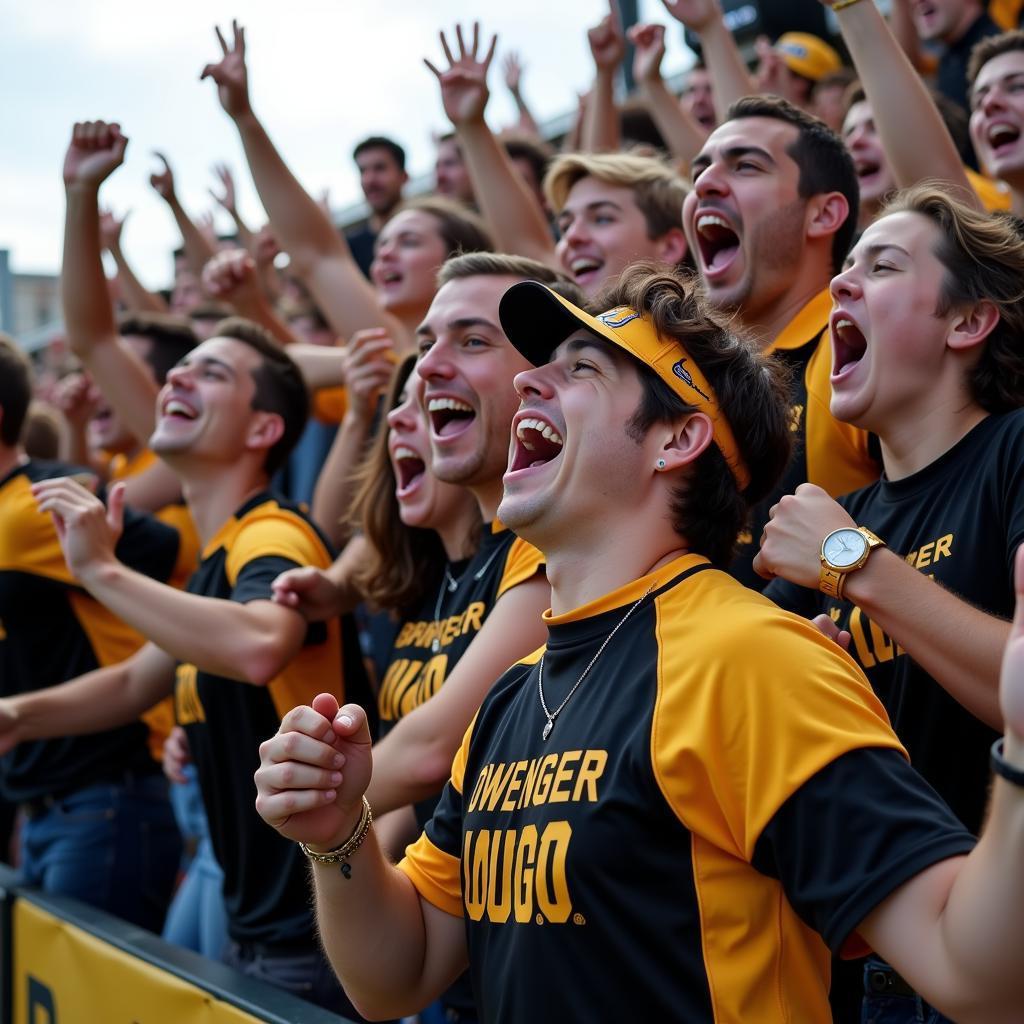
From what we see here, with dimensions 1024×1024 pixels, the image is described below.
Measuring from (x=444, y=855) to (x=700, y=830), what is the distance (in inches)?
24.1

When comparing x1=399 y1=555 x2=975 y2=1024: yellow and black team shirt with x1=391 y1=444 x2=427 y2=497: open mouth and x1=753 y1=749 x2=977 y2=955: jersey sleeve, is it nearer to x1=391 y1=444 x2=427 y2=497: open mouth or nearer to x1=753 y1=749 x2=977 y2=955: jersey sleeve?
x1=753 y1=749 x2=977 y2=955: jersey sleeve

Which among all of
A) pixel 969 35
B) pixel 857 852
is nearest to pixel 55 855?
pixel 857 852

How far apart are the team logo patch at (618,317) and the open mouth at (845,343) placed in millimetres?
631

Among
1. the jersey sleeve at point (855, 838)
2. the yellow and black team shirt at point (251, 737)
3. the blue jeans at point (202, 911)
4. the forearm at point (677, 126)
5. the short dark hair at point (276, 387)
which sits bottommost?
the blue jeans at point (202, 911)

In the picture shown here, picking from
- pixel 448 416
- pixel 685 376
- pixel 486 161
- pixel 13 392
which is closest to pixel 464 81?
pixel 486 161

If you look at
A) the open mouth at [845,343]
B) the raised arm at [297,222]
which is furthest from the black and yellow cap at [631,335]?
the raised arm at [297,222]

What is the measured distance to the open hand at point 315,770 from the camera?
1832 mm

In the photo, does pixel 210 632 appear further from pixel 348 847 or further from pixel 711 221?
pixel 711 221

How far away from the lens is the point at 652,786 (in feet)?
5.62

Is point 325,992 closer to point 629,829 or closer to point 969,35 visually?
point 629,829

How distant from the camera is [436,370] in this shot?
10.3 ft

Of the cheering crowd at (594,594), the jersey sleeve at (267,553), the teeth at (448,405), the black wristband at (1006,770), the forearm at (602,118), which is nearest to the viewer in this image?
the black wristband at (1006,770)

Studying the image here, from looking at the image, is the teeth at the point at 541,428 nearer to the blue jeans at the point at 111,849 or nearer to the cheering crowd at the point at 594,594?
the cheering crowd at the point at 594,594

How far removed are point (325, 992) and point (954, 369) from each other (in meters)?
2.23
